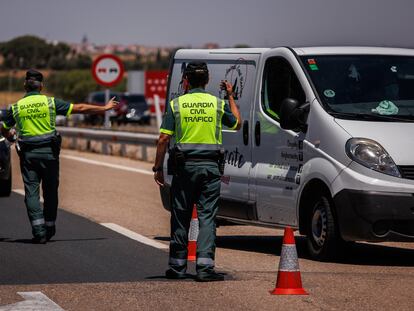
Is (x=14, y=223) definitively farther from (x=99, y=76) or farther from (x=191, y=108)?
(x=99, y=76)

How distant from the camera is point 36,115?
43.8 feet

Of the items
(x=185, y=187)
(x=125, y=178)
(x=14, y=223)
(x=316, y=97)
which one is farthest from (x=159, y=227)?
(x=125, y=178)

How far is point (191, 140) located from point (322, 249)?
82.9 inches

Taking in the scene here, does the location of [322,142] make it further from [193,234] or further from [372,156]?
[193,234]

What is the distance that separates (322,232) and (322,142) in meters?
0.82

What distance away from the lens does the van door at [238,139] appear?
43.5 ft

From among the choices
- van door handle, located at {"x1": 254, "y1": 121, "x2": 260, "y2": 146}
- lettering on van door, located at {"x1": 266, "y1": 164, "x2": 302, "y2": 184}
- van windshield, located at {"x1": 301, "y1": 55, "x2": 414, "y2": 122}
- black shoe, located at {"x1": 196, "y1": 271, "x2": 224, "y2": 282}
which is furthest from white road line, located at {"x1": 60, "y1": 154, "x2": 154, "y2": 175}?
black shoe, located at {"x1": 196, "y1": 271, "x2": 224, "y2": 282}

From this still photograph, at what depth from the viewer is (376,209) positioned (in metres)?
11.6

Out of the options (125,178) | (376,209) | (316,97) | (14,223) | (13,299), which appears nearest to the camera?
(13,299)

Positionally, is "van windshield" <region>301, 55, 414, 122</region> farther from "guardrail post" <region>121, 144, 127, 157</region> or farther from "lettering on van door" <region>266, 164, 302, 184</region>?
"guardrail post" <region>121, 144, 127, 157</region>

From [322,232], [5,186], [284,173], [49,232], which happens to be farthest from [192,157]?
[5,186]

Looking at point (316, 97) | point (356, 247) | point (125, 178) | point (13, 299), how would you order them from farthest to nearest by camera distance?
point (125, 178) → point (356, 247) → point (316, 97) → point (13, 299)

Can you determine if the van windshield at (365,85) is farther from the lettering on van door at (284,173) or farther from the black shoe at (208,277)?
the black shoe at (208,277)

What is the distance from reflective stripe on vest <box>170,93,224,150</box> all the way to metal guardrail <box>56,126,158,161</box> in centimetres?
1714
